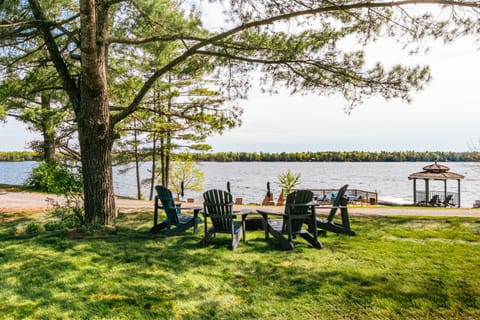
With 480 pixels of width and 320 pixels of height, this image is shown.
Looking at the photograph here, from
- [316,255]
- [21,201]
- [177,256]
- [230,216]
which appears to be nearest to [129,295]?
[177,256]

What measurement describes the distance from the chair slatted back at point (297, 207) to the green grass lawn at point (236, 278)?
1.13 feet

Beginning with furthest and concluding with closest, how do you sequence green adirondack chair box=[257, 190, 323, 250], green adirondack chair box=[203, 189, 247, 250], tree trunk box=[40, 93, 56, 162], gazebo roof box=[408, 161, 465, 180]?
gazebo roof box=[408, 161, 465, 180], tree trunk box=[40, 93, 56, 162], green adirondack chair box=[203, 189, 247, 250], green adirondack chair box=[257, 190, 323, 250]

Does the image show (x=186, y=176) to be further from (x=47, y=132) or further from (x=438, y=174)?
(x=438, y=174)

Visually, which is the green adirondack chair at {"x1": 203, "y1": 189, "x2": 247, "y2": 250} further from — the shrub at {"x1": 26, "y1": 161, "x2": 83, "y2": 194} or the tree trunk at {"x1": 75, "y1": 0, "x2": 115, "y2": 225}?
the shrub at {"x1": 26, "y1": 161, "x2": 83, "y2": 194}

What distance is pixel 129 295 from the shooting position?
305 cm

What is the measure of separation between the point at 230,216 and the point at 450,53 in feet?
13.5

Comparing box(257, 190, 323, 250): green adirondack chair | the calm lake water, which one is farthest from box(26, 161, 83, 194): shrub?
the calm lake water

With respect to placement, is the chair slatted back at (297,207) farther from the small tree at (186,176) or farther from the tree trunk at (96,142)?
the small tree at (186,176)

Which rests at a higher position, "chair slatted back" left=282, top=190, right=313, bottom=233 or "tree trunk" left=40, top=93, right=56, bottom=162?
"tree trunk" left=40, top=93, right=56, bottom=162

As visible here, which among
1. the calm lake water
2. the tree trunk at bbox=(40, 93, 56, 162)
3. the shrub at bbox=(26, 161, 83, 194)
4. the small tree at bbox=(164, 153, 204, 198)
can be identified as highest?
the tree trunk at bbox=(40, 93, 56, 162)

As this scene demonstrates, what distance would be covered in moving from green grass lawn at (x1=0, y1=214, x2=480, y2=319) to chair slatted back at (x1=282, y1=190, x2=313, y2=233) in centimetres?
34

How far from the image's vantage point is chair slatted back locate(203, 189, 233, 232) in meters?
4.84

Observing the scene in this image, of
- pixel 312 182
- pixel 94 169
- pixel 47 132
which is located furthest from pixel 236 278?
pixel 312 182

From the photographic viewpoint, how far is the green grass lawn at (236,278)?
281 centimetres
